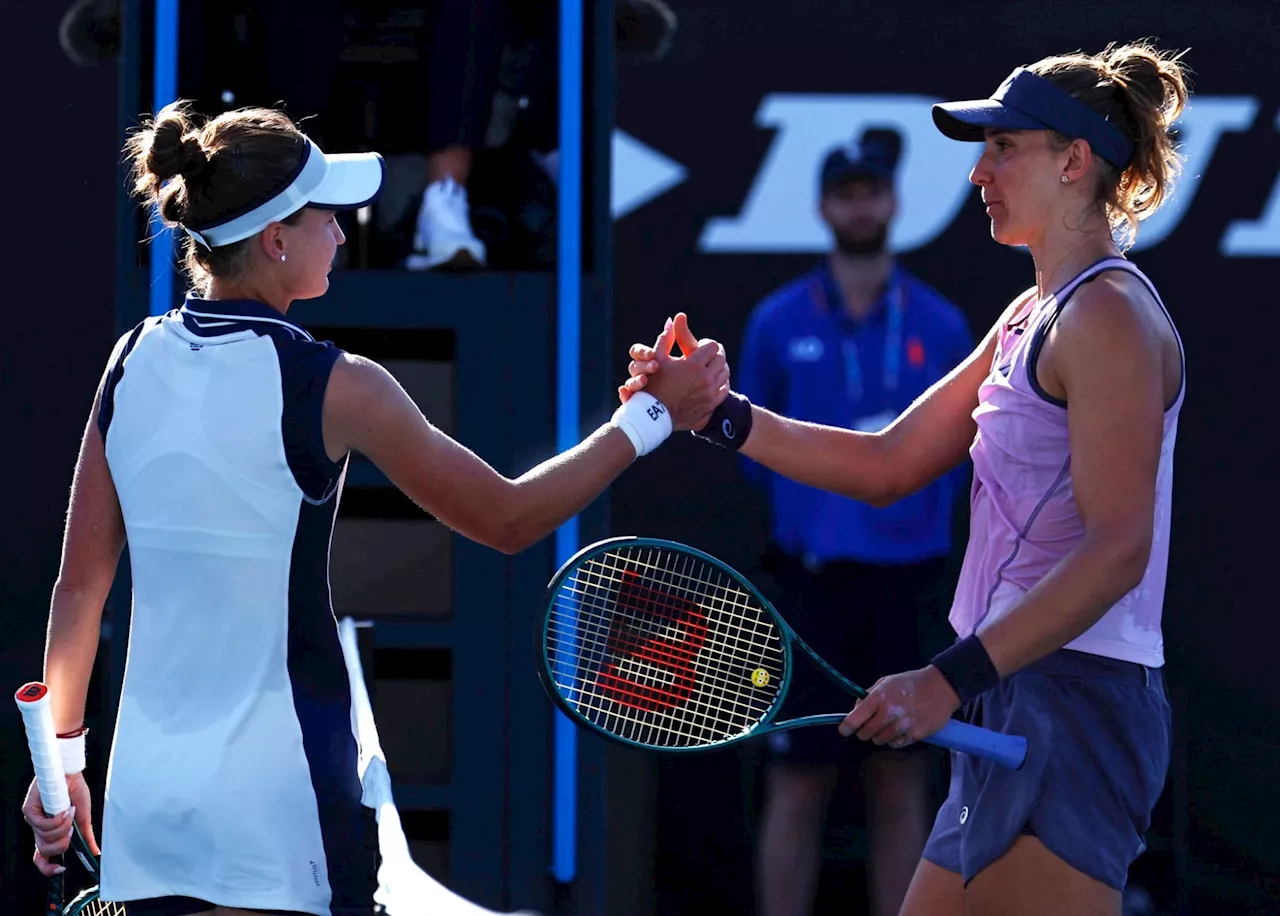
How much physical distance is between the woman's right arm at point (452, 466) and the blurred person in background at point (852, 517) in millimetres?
1581

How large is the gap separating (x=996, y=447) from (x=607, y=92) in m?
1.61

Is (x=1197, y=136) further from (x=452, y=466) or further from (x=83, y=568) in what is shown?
(x=83, y=568)

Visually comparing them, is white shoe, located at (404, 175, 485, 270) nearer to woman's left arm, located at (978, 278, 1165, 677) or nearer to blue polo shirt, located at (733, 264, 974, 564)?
blue polo shirt, located at (733, 264, 974, 564)

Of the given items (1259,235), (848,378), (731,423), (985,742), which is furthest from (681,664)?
(1259,235)

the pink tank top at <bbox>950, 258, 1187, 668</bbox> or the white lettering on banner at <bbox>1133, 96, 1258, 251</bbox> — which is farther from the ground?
the white lettering on banner at <bbox>1133, 96, 1258, 251</bbox>

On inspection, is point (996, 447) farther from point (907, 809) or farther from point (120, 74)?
point (120, 74)

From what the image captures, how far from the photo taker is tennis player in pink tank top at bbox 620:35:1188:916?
2227 millimetres

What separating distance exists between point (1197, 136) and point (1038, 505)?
207 centimetres

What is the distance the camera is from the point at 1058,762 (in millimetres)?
2262

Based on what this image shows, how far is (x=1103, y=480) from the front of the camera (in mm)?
2225

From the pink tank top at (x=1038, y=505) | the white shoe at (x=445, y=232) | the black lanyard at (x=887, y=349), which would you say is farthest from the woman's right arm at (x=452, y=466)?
the black lanyard at (x=887, y=349)

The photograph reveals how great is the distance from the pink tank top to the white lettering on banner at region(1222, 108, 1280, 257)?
72.7 inches

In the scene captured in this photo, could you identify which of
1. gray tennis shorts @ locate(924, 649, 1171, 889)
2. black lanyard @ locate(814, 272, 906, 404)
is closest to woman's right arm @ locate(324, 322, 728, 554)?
gray tennis shorts @ locate(924, 649, 1171, 889)

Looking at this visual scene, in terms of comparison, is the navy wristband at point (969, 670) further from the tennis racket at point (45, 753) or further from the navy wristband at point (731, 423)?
the tennis racket at point (45, 753)
